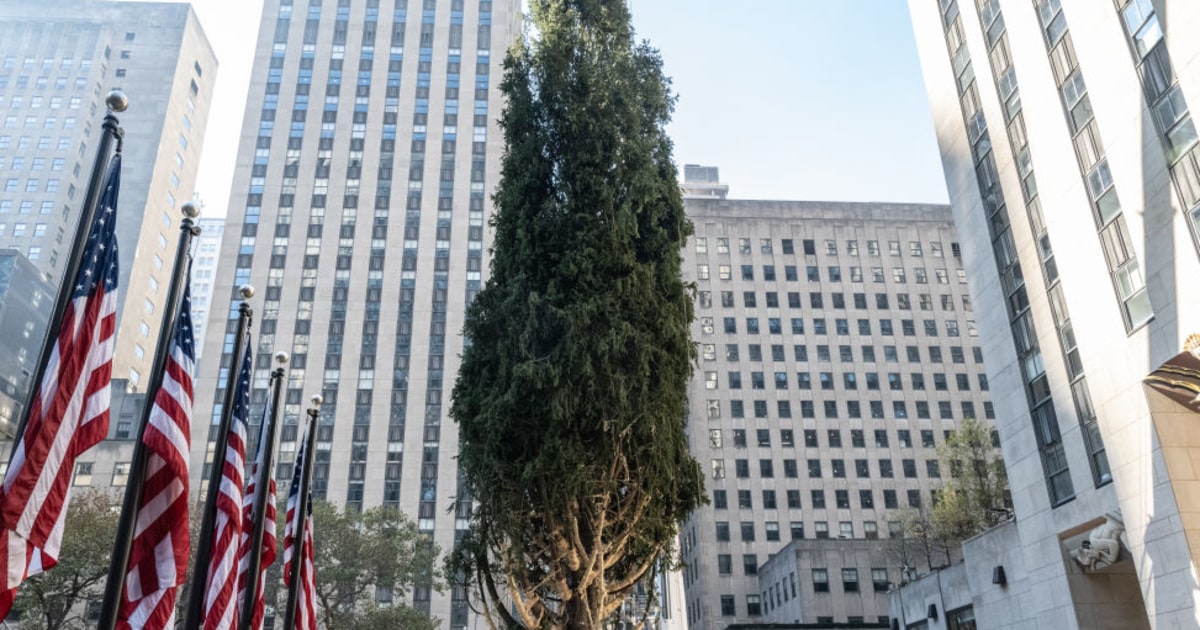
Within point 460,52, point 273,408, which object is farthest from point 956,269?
point 273,408

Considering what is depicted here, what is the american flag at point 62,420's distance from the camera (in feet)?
29.8

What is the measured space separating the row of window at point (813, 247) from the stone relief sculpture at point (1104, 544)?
227 feet

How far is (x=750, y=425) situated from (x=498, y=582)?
6567 centimetres

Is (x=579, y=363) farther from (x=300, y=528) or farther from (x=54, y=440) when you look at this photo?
(x=54, y=440)

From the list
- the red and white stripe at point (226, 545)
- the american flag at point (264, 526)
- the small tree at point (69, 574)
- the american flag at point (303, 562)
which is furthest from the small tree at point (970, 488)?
the small tree at point (69, 574)

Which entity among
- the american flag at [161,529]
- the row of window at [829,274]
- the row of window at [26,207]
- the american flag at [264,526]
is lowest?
the american flag at [161,529]

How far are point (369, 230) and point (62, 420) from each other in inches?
3364

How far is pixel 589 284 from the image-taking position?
21.8 meters

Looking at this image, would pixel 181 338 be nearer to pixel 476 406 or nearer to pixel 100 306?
pixel 100 306

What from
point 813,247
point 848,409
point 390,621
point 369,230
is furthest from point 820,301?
point 390,621

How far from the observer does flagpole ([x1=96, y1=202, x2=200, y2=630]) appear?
1002cm

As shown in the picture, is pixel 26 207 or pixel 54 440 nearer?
pixel 54 440

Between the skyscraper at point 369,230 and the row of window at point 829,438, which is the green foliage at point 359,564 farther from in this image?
the row of window at point 829,438

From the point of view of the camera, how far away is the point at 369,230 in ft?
304
